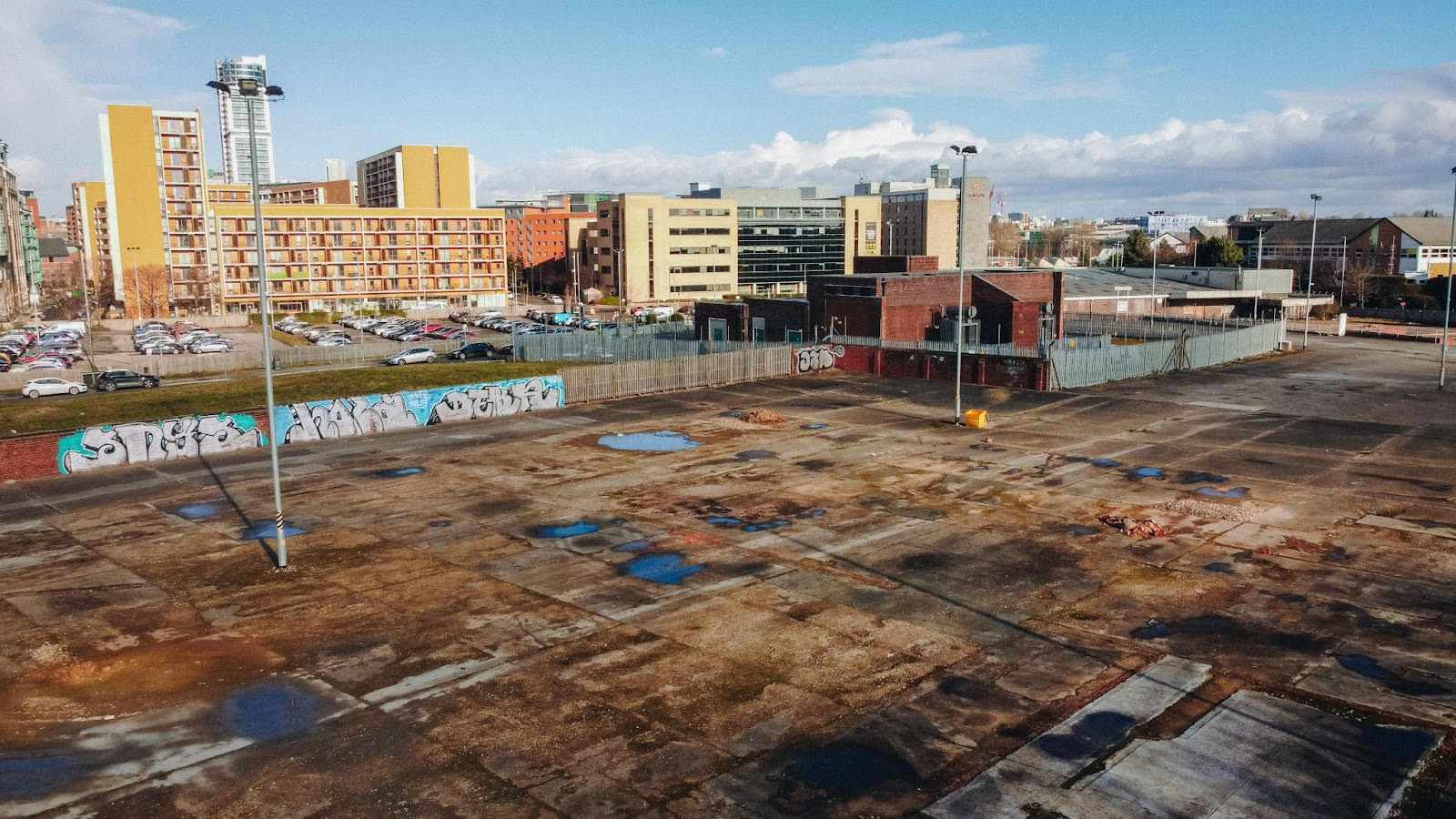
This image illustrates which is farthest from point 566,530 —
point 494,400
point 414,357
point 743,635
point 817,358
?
point 414,357


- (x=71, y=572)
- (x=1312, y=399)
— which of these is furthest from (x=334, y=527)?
(x=1312, y=399)

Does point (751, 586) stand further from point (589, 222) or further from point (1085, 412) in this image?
point (589, 222)

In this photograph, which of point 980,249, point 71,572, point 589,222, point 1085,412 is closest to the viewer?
point 71,572

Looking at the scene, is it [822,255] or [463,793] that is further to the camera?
[822,255]

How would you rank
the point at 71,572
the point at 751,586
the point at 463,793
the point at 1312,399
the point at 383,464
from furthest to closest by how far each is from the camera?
1. the point at 1312,399
2. the point at 383,464
3. the point at 71,572
4. the point at 751,586
5. the point at 463,793

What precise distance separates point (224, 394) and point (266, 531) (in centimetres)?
2532

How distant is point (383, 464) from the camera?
36.2 meters

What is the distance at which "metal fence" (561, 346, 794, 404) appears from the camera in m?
49.8

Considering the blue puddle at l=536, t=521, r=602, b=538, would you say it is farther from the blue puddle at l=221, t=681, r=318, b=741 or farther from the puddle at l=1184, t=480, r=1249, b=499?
the puddle at l=1184, t=480, r=1249, b=499

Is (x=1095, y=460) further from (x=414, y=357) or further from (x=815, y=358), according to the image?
(x=414, y=357)

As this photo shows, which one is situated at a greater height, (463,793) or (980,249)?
(980,249)

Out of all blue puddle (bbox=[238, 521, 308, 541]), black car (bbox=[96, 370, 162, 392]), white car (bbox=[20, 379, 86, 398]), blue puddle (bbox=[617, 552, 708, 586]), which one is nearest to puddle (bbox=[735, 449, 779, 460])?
blue puddle (bbox=[617, 552, 708, 586])

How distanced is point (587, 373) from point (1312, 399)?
36.2 m

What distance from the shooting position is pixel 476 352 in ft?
225
